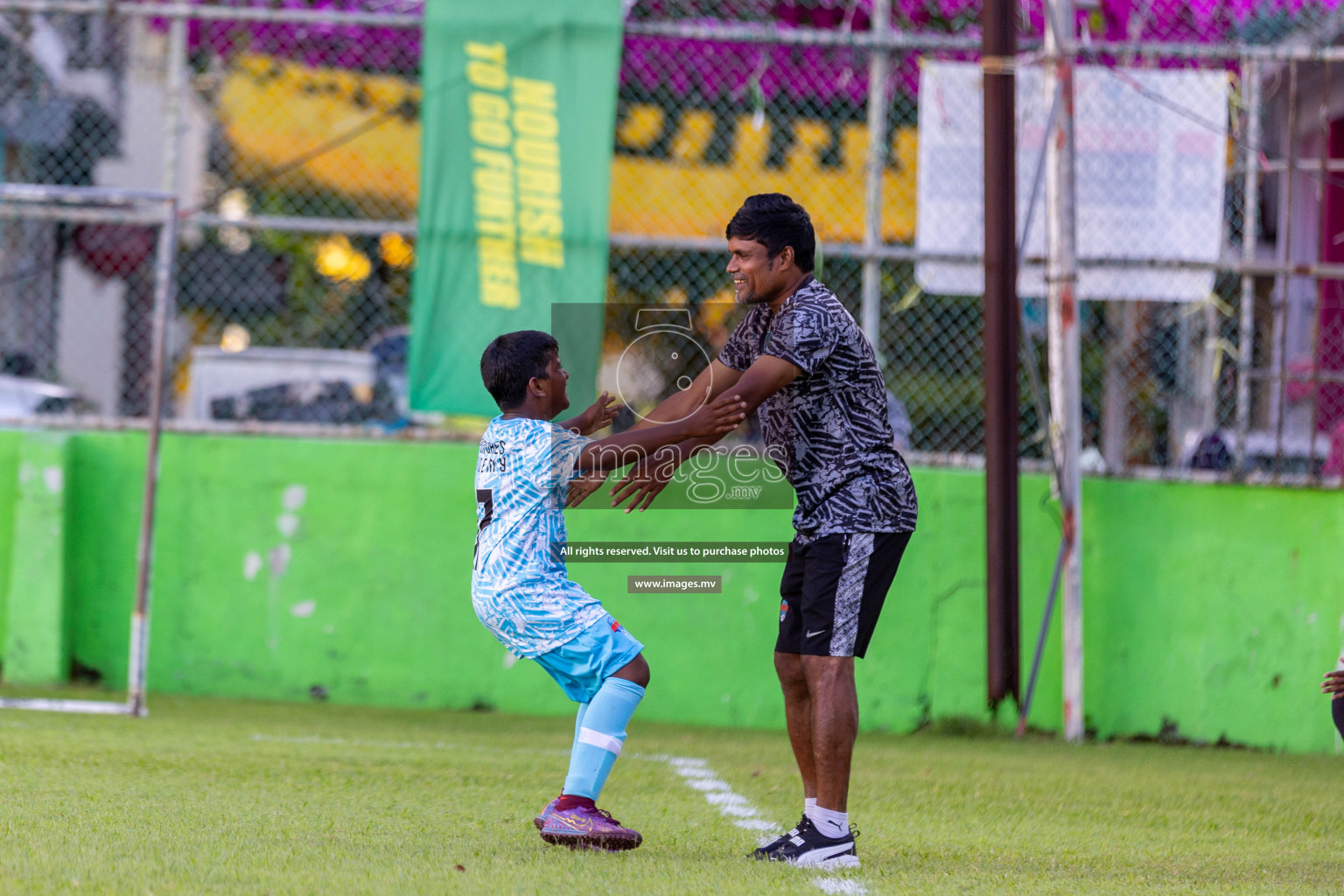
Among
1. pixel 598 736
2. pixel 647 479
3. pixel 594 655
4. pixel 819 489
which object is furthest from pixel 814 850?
pixel 647 479

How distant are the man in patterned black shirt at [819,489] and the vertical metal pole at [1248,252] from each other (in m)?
4.24

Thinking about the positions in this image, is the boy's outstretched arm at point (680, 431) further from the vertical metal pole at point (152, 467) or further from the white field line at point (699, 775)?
the vertical metal pole at point (152, 467)

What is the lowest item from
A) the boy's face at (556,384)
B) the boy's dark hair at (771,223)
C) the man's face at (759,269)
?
the boy's face at (556,384)

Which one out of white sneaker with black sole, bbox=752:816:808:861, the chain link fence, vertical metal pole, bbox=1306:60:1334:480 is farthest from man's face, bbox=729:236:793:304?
vertical metal pole, bbox=1306:60:1334:480

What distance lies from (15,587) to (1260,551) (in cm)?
642

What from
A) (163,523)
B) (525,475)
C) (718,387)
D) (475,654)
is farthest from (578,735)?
(163,523)

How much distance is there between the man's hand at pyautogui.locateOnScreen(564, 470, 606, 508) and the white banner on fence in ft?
14.2

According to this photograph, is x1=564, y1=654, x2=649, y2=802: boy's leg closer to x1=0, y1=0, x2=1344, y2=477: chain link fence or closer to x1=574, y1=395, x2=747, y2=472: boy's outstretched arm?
x1=574, y1=395, x2=747, y2=472: boy's outstretched arm

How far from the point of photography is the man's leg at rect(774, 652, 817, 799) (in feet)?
14.6

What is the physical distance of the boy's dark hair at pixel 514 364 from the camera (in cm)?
430

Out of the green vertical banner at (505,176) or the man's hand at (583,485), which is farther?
the green vertical banner at (505,176)

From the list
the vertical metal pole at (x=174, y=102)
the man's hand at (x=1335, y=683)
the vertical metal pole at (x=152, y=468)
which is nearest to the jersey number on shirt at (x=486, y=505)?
the man's hand at (x=1335, y=683)

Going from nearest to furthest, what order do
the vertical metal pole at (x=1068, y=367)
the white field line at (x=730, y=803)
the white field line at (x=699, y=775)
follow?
the white field line at (x=730, y=803), the white field line at (x=699, y=775), the vertical metal pole at (x=1068, y=367)

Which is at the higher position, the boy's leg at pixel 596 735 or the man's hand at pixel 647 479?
the man's hand at pixel 647 479
